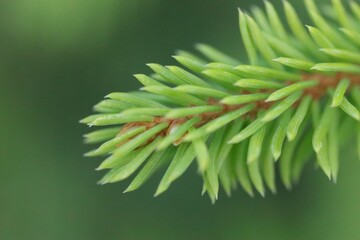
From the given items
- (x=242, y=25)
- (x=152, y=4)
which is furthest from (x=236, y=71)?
(x=152, y=4)

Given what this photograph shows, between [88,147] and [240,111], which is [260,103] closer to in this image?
[240,111]

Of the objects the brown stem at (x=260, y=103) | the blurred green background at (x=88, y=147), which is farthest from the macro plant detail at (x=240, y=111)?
the blurred green background at (x=88, y=147)

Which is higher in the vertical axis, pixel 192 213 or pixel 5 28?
pixel 5 28

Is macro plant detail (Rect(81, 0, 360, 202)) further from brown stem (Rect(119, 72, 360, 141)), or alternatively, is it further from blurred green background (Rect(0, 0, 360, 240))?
blurred green background (Rect(0, 0, 360, 240))

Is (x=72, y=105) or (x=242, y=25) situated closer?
(x=242, y=25)

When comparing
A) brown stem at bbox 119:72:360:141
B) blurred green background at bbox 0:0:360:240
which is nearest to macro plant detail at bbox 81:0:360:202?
brown stem at bbox 119:72:360:141

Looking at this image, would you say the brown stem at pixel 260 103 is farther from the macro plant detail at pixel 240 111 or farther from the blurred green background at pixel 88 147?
the blurred green background at pixel 88 147

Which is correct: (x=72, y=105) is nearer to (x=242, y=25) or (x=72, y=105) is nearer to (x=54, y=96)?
(x=54, y=96)
